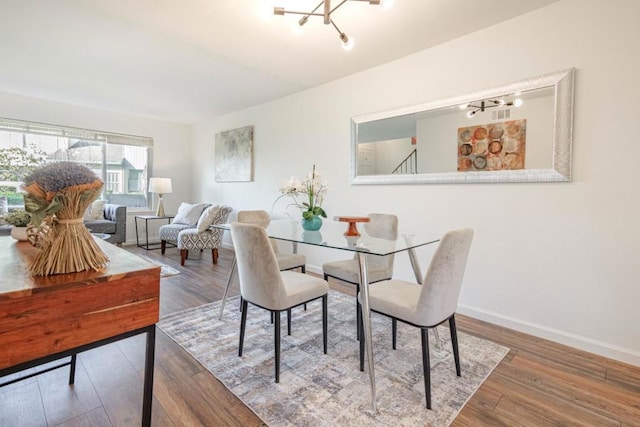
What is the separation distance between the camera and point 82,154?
5.10 metres

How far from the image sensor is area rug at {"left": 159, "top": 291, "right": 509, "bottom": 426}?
4.87 feet

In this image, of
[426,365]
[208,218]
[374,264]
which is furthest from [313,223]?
[208,218]

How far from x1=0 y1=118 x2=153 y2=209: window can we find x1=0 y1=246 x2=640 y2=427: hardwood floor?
361 centimetres

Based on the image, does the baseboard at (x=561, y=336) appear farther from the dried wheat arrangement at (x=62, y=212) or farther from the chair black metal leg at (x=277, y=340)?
the dried wheat arrangement at (x=62, y=212)

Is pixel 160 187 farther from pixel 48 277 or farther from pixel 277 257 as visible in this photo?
pixel 48 277

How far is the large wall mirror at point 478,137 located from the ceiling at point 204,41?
0.56 meters

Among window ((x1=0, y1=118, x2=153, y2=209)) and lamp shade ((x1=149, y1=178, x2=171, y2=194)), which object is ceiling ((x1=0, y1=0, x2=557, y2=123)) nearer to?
window ((x1=0, y1=118, x2=153, y2=209))

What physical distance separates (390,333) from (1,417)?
2.17 meters

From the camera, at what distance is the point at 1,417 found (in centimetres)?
142

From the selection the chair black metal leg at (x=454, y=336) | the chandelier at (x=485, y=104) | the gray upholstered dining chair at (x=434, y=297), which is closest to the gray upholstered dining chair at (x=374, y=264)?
the gray upholstered dining chair at (x=434, y=297)

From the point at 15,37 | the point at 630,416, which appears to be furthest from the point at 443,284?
the point at 15,37

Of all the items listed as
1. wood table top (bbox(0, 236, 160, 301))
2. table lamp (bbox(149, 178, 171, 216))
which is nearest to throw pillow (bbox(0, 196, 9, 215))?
table lamp (bbox(149, 178, 171, 216))

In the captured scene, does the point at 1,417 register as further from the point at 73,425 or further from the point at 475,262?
the point at 475,262

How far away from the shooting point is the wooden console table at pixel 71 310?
2.79 ft
